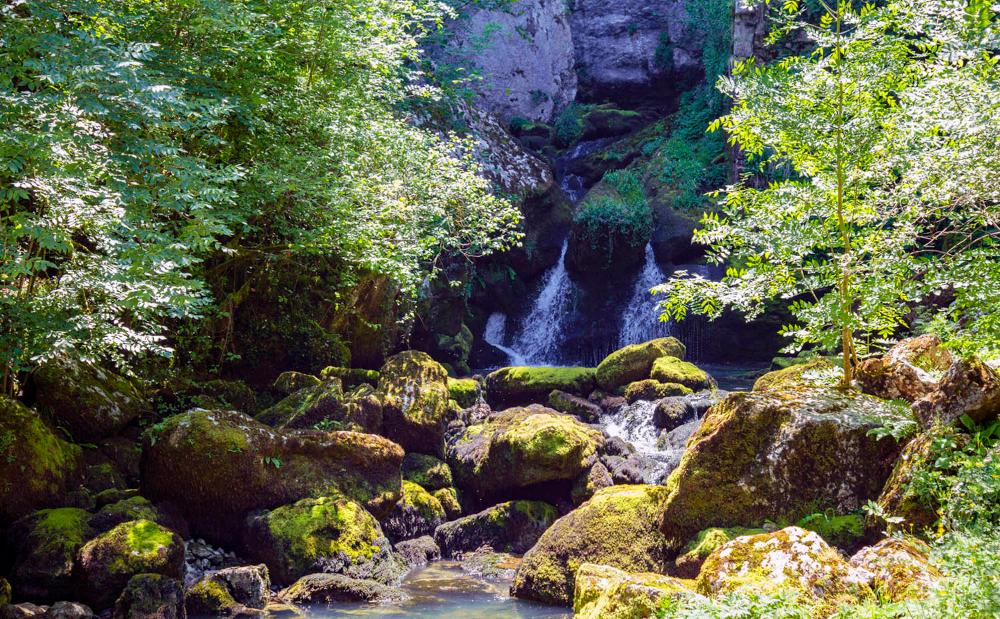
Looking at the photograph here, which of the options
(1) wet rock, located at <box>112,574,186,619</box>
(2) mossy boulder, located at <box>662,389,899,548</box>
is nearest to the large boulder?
(1) wet rock, located at <box>112,574,186,619</box>

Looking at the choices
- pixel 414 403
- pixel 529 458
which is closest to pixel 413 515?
pixel 529 458

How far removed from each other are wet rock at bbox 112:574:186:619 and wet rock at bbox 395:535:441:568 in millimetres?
3011

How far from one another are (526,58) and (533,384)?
18.6 metres

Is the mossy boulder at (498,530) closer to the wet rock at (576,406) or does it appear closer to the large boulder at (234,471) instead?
the large boulder at (234,471)

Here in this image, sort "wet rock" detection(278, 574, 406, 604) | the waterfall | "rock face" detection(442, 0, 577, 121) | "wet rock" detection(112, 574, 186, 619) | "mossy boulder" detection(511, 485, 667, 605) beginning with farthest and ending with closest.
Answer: "rock face" detection(442, 0, 577, 121) < the waterfall < "wet rock" detection(278, 574, 406, 604) < "mossy boulder" detection(511, 485, 667, 605) < "wet rock" detection(112, 574, 186, 619)

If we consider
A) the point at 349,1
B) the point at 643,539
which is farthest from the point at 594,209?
the point at 643,539

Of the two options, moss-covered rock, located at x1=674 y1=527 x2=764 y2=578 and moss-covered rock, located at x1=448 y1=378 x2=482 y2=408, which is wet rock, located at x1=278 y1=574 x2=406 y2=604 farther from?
moss-covered rock, located at x1=448 y1=378 x2=482 y2=408

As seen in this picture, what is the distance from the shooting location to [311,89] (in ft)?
39.0

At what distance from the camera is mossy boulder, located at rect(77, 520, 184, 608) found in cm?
699

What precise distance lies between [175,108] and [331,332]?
8.66 m

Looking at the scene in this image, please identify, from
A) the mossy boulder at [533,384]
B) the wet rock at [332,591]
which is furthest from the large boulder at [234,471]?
the mossy boulder at [533,384]

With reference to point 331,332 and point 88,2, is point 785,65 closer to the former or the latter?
point 88,2

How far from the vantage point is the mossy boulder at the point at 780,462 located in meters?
6.32

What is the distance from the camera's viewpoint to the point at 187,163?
6777 mm
